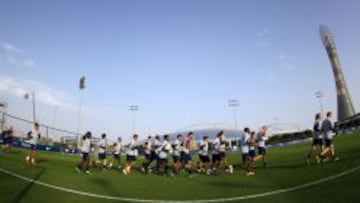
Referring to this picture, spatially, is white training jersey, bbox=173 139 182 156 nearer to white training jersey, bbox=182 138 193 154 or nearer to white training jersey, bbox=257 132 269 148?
white training jersey, bbox=182 138 193 154

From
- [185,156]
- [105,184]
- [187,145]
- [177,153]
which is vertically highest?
[187,145]

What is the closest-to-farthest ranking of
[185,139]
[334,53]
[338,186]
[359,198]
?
[359,198] → [338,186] → [185,139] → [334,53]

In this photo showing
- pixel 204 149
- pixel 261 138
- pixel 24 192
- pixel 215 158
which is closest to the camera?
pixel 24 192

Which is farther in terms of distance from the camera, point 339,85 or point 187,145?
point 339,85

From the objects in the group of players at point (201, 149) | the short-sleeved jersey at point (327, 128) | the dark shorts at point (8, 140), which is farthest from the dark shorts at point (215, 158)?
the dark shorts at point (8, 140)

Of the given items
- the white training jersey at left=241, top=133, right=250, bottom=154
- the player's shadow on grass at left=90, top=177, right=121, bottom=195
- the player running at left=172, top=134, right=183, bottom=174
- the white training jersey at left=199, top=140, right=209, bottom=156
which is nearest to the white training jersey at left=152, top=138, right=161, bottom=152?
the player running at left=172, top=134, right=183, bottom=174

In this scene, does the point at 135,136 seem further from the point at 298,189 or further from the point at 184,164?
the point at 298,189

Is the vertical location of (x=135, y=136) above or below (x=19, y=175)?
above

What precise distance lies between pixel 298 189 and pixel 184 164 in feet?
38.2

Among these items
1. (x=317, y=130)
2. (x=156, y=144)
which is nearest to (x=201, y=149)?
(x=156, y=144)

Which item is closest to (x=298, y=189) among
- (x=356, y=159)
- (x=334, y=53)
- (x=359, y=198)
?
(x=359, y=198)

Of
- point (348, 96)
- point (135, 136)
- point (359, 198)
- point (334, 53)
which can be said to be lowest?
point (359, 198)

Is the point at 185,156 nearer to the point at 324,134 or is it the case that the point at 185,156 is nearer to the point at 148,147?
the point at 148,147

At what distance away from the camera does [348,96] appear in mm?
142875
